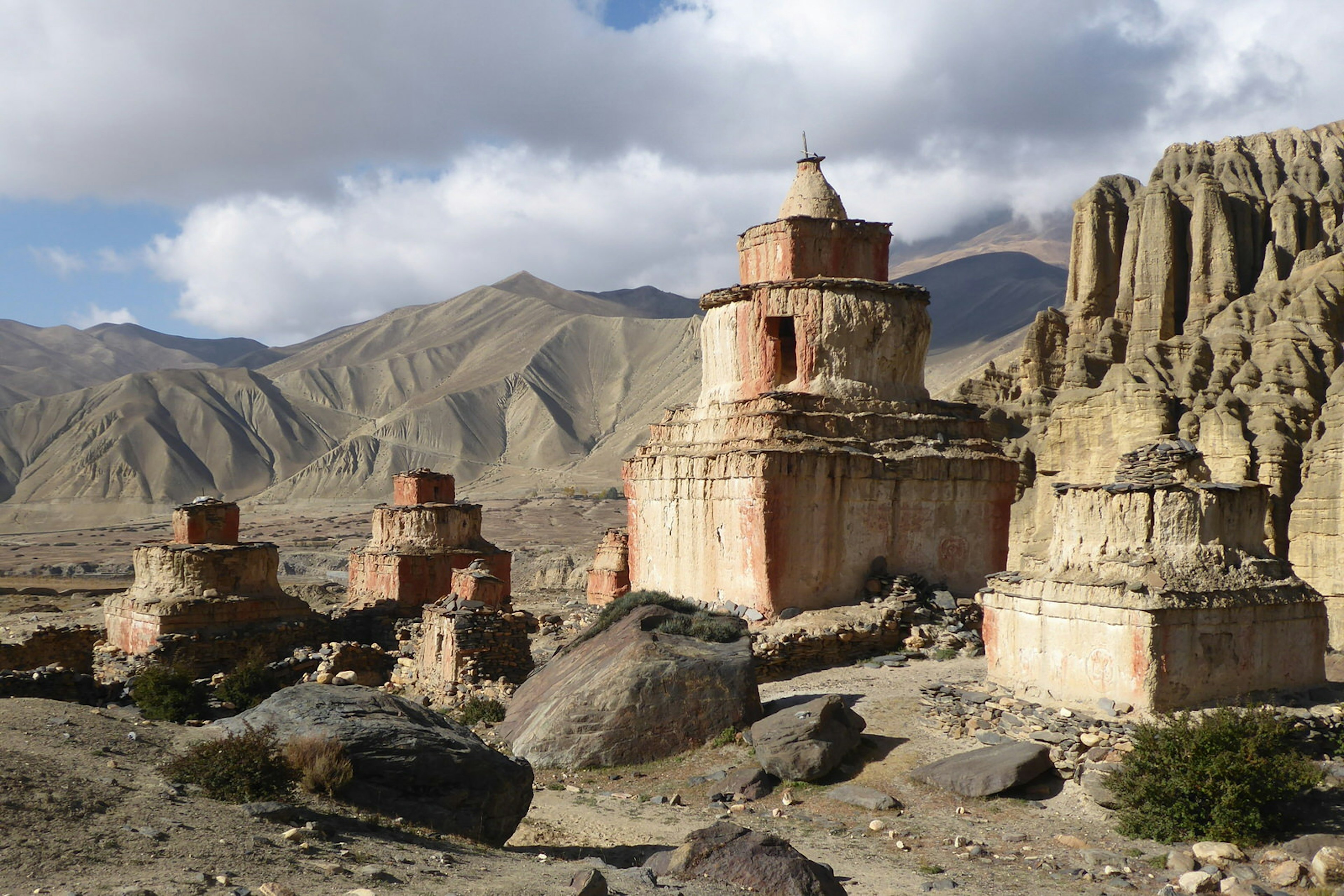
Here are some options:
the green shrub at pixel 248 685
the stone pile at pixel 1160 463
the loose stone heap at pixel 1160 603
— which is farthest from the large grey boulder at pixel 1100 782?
the green shrub at pixel 248 685

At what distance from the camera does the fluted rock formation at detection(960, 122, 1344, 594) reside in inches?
1658

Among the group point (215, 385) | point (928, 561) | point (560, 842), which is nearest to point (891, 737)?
point (560, 842)

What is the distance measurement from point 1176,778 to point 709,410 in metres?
9.86

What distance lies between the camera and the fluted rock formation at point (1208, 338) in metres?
42.1

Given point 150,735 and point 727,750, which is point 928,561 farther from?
point 150,735

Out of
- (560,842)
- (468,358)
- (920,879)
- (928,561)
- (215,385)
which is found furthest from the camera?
(468,358)

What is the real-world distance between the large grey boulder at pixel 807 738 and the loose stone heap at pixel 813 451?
444cm

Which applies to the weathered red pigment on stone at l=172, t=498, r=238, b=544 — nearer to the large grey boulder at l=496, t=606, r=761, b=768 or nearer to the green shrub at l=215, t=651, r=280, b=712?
the green shrub at l=215, t=651, r=280, b=712

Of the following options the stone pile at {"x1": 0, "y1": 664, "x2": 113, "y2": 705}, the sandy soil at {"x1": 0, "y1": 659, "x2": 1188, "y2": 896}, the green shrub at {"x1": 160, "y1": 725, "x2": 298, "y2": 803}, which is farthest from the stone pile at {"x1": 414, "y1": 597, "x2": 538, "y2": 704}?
the green shrub at {"x1": 160, "y1": 725, "x2": 298, "y2": 803}

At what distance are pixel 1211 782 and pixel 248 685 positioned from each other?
11.5 metres

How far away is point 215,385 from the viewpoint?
121m

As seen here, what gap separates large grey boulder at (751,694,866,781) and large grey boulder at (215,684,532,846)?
113 inches

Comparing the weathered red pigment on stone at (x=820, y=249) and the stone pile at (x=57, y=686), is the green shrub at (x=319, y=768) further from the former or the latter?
the weathered red pigment on stone at (x=820, y=249)

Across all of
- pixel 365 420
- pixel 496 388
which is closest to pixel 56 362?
pixel 365 420
